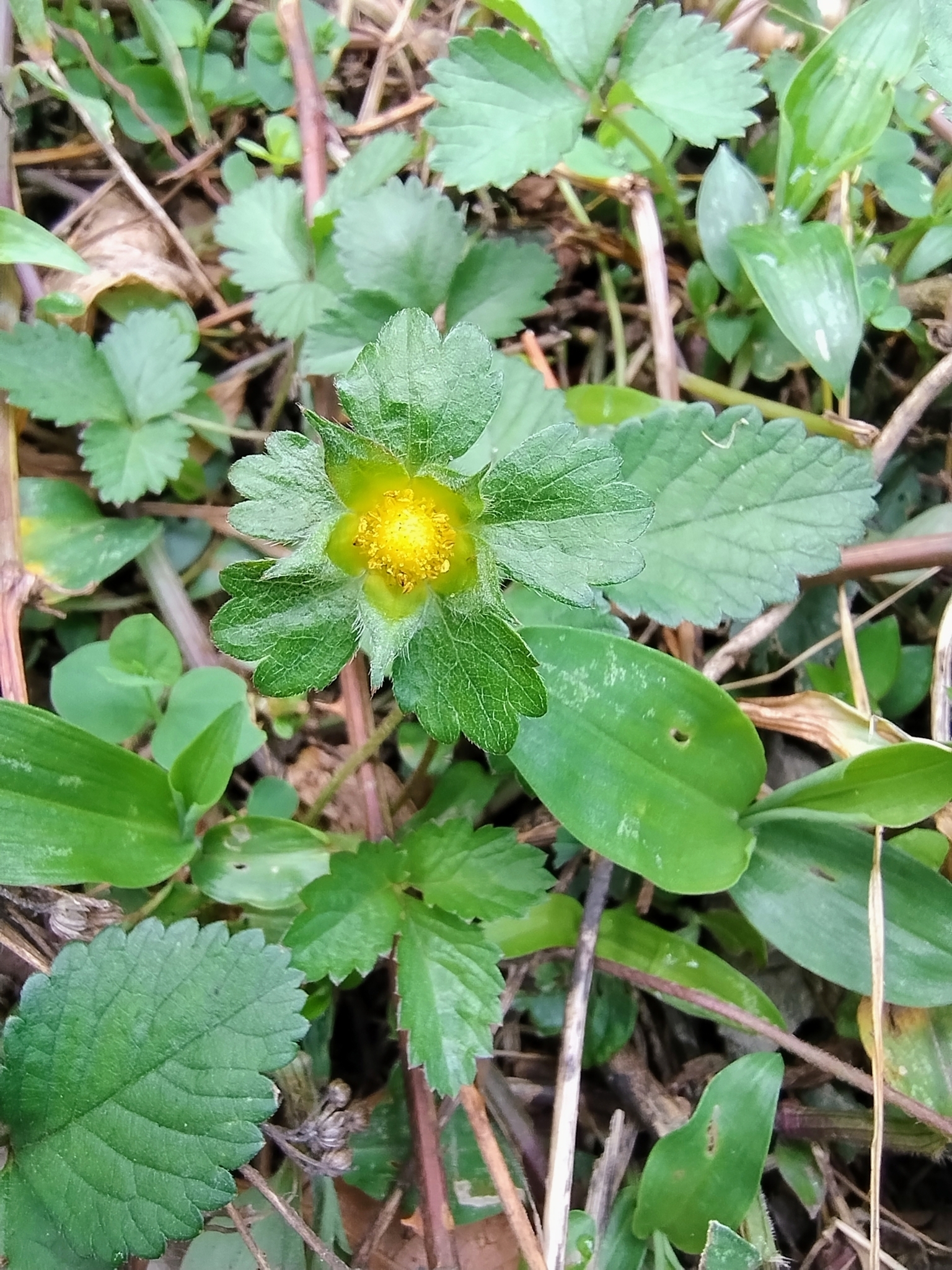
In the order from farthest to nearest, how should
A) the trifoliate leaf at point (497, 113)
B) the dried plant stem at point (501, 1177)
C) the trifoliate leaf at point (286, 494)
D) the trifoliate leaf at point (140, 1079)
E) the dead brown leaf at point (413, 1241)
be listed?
the trifoliate leaf at point (497, 113) < the dead brown leaf at point (413, 1241) < the dried plant stem at point (501, 1177) < the trifoliate leaf at point (140, 1079) < the trifoliate leaf at point (286, 494)

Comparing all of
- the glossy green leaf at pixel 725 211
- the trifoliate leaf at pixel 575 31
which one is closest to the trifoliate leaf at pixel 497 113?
the trifoliate leaf at pixel 575 31

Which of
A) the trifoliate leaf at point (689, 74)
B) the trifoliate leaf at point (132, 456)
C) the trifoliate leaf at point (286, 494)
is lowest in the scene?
the trifoliate leaf at point (132, 456)

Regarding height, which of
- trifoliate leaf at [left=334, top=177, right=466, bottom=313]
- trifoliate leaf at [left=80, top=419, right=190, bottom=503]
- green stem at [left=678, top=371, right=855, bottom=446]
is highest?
trifoliate leaf at [left=334, top=177, right=466, bottom=313]

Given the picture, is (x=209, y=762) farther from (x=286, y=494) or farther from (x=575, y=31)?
(x=575, y=31)

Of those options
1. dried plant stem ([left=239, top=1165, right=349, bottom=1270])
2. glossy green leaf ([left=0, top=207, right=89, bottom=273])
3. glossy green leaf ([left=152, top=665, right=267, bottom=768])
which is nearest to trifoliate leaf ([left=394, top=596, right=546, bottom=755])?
glossy green leaf ([left=152, top=665, right=267, bottom=768])

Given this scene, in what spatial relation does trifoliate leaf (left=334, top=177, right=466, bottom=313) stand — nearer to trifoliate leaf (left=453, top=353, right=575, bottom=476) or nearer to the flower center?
trifoliate leaf (left=453, top=353, right=575, bottom=476)

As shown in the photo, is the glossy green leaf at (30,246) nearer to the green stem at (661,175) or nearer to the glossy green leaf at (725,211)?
the green stem at (661,175)

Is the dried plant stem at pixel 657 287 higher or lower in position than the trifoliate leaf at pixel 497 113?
lower
